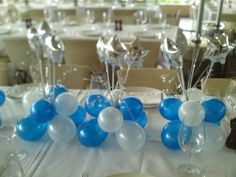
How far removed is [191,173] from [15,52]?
2215mm

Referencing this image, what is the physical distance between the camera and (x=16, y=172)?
94cm

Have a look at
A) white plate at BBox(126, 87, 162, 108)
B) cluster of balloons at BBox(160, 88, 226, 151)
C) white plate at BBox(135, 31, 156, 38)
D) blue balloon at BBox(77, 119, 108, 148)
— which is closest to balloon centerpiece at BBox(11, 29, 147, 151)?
blue balloon at BBox(77, 119, 108, 148)

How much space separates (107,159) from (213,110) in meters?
0.44

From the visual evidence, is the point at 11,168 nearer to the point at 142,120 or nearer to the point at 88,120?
the point at 88,120

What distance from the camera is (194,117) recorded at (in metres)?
1.00

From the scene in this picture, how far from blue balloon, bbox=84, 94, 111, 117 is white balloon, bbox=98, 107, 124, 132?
0.12m

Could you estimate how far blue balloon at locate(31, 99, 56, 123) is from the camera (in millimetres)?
1099

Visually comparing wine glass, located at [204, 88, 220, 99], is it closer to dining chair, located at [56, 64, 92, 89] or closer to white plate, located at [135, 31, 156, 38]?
dining chair, located at [56, 64, 92, 89]

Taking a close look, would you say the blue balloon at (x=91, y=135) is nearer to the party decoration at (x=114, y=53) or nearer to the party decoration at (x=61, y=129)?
the party decoration at (x=61, y=129)

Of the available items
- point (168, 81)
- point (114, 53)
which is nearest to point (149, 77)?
point (168, 81)

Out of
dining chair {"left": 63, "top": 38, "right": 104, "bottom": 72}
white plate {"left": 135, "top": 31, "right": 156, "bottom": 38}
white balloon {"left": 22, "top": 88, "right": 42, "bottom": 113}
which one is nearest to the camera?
white balloon {"left": 22, "top": 88, "right": 42, "bottom": 113}

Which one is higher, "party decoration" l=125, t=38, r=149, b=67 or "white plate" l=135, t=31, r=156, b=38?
"party decoration" l=125, t=38, r=149, b=67

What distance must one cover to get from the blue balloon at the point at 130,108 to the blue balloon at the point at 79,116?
180mm

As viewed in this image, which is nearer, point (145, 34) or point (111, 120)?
point (111, 120)
